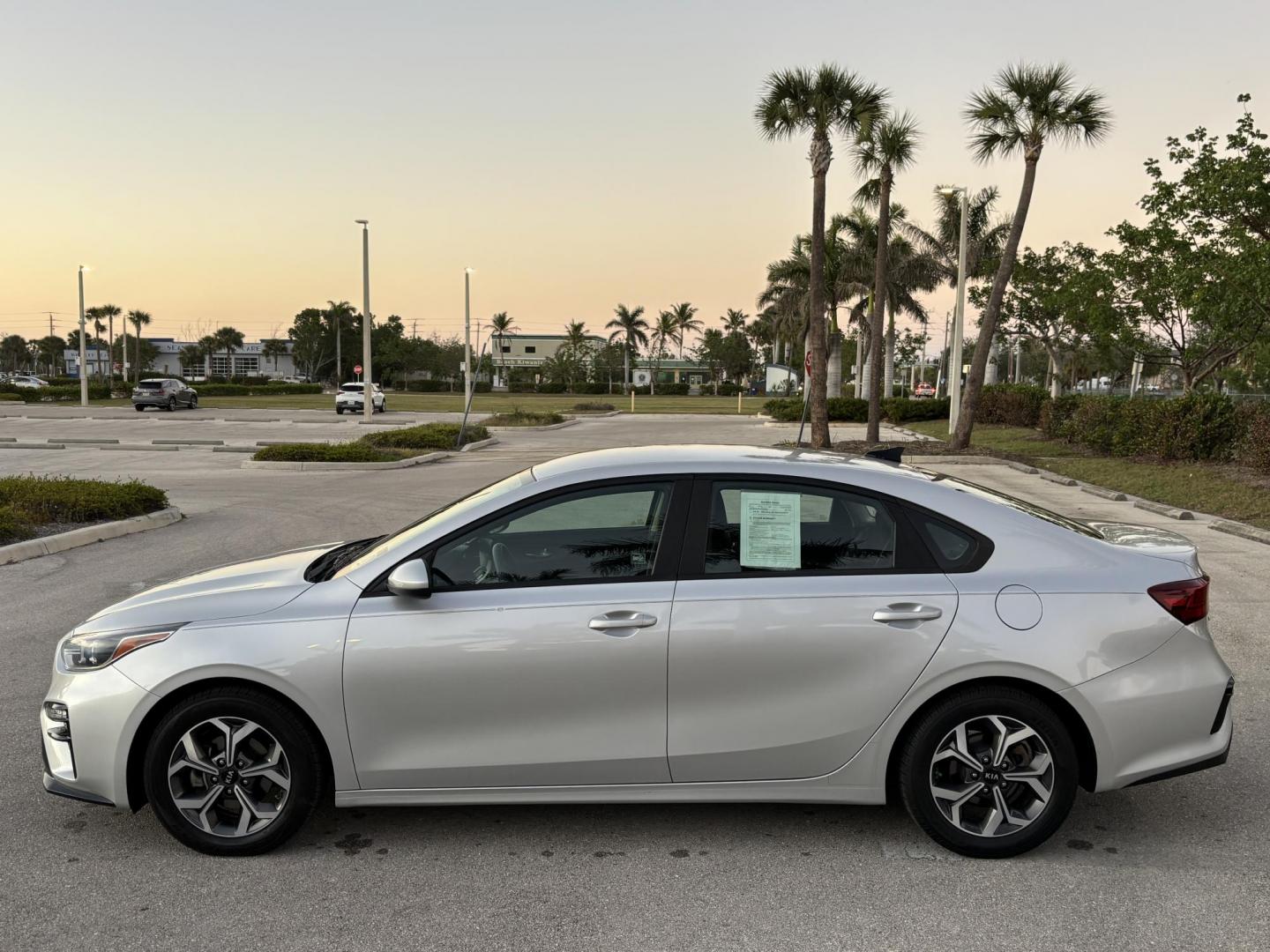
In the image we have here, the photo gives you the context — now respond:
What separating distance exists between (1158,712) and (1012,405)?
1312 inches

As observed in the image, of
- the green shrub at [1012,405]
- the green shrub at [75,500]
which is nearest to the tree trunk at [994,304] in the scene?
the green shrub at [1012,405]

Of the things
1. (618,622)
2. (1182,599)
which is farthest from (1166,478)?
(618,622)

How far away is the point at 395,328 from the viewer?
405 ft

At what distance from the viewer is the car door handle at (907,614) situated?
143 inches

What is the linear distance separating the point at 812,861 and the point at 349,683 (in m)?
1.87

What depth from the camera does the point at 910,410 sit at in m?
40.4

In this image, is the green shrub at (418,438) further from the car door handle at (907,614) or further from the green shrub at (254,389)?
the green shrub at (254,389)

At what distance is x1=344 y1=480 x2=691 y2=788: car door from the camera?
3.63 metres

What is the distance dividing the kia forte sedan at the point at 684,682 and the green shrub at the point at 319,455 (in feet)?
58.8

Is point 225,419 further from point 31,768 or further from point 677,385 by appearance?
point 677,385

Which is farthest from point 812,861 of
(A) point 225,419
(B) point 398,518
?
(A) point 225,419

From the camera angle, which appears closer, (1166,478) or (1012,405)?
(1166,478)

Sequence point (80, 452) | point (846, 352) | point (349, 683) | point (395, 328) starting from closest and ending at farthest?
point (349, 683) < point (80, 452) < point (846, 352) < point (395, 328)

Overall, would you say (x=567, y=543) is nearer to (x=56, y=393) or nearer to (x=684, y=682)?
(x=684, y=682)
